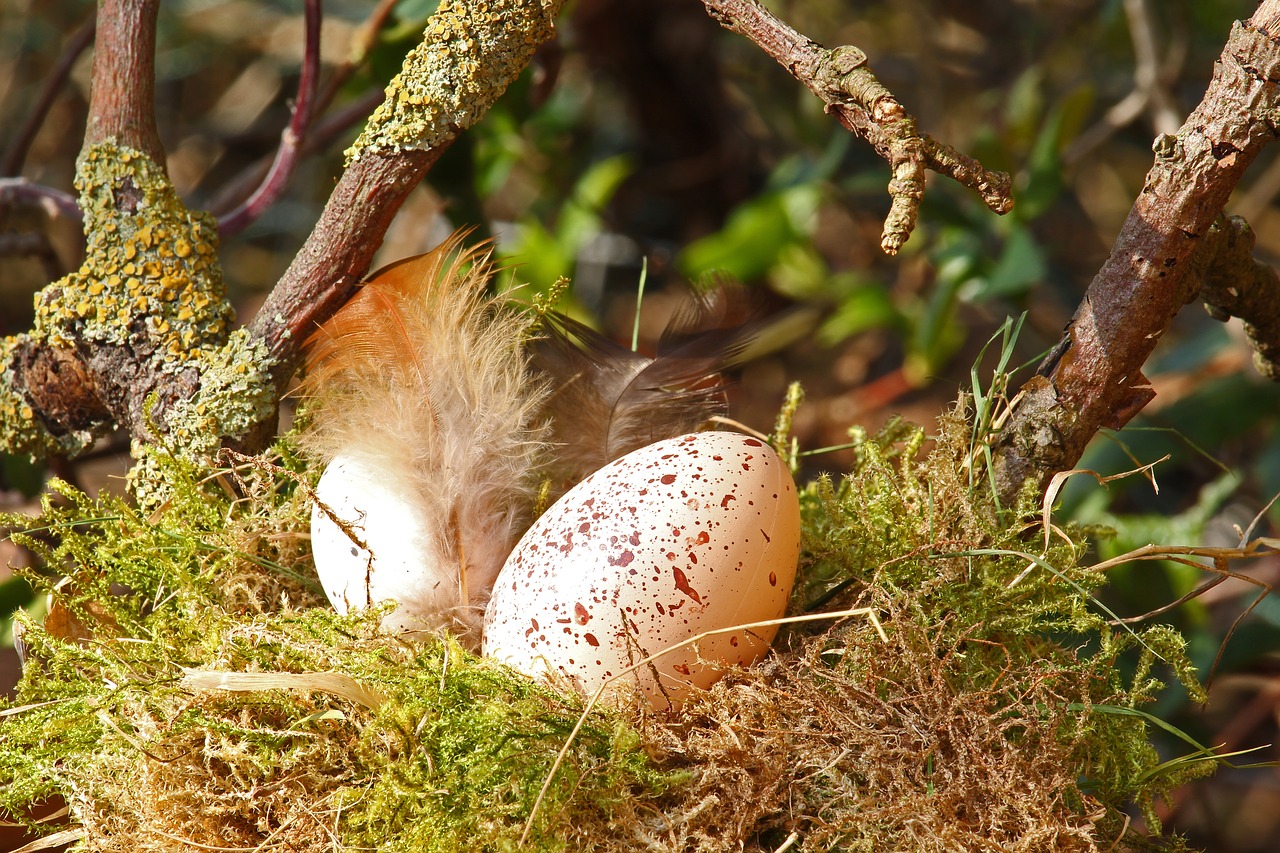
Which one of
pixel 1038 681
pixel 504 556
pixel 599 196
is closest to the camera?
pixel 1038 681

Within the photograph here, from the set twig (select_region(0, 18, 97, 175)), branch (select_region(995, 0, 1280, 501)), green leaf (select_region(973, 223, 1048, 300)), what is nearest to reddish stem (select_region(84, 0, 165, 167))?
twig (select_region(0, 18, 97, 175))

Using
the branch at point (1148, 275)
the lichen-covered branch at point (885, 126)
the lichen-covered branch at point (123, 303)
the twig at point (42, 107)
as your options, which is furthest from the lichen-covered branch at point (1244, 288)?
the twig at point (42, 107)

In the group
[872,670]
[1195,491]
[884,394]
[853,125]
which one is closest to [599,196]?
[884,394]

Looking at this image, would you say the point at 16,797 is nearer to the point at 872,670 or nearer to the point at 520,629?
the point at 520,629

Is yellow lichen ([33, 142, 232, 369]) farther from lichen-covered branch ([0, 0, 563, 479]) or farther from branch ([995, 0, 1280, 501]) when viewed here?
branch ([995, 0, 1280, 501])

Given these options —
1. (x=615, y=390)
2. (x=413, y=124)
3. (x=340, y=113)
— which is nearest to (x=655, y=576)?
(x=615, y=390)

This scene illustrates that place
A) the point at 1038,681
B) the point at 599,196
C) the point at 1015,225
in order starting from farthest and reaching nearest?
the point at 599,196 < the point at 1015,225 < the point at 1038,681

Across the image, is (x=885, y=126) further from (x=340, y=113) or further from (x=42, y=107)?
(x=42, y=107)
